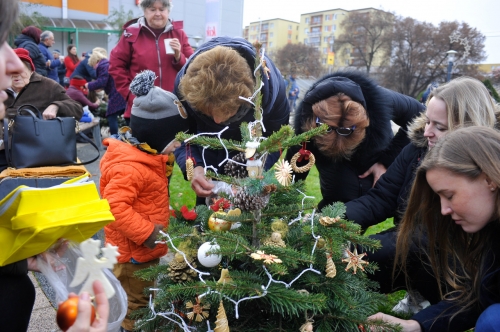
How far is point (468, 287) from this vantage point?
2039 mm

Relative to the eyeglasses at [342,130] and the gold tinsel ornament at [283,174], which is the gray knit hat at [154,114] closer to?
the eyeglasses at [342,130]

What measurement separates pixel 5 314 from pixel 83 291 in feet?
0.92

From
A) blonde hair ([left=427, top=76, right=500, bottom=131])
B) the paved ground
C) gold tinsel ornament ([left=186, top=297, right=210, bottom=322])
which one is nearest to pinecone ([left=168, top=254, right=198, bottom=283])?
gold tinsel ornament ([left=186, top=297, right=210, bottom=322])

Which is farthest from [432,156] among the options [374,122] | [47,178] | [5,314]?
[47,178]

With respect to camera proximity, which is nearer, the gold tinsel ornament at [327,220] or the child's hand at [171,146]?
the gold tinsel ornament at [327,220]

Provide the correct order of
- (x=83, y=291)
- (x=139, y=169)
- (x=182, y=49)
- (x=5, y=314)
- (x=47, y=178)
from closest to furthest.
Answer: (x=83, y=291) → (x=5, y=314) → (x=139, y=169) → (x=47, y=178) → (x=182, y=49)

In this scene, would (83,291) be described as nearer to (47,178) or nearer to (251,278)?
(251,278)

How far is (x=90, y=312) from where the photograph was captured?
39.1 inches

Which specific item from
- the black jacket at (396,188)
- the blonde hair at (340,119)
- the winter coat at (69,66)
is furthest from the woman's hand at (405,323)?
the winter coat at (69,66)

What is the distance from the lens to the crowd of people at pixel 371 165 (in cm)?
178

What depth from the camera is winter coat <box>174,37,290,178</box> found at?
2457 millimetres

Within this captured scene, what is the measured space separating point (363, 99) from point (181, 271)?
1537mm

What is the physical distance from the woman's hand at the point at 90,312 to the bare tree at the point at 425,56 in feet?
94.5

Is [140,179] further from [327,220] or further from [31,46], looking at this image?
[31,46]
